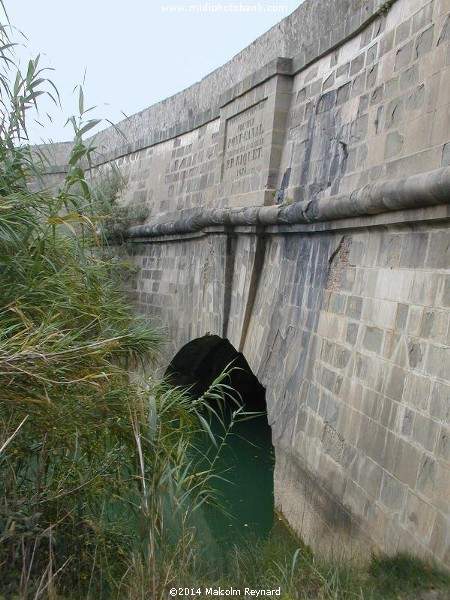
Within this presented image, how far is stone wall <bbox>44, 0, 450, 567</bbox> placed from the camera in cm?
414

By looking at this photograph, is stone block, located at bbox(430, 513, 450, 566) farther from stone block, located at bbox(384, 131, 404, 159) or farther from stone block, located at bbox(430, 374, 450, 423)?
stone block, located at bbox(384, 131, 404, 159)

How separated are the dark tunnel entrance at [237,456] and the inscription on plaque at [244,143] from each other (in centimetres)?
173

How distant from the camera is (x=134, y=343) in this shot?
5.30 metres

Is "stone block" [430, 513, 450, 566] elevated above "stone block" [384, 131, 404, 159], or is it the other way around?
"stone block" [384, 131, 404, 159]

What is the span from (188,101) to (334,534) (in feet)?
20.6

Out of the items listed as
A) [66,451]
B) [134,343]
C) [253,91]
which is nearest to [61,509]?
[66,451]

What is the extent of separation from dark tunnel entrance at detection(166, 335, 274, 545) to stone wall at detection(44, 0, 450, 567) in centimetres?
62

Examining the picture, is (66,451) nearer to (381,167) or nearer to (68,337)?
(68,337)

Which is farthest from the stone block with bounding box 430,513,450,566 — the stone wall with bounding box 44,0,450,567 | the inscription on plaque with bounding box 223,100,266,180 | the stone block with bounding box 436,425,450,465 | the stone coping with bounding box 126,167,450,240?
the inscription on plaque with bounding box 223,100,266,180

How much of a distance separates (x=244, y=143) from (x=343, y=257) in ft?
8.77

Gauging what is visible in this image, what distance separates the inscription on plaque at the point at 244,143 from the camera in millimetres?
7328

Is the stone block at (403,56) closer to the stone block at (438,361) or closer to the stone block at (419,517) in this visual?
the stone block at (438,361)

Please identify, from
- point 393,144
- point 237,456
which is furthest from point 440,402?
point 237,456

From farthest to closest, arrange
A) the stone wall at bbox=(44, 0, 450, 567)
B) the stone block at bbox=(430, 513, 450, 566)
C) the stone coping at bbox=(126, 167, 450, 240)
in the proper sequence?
the stone wall at bbox=(44, 0, 450, 567)
the stone coping at bbox=(126, 167, 450, 240)
the stone block at bbox=(430, 513, 450, 566)
